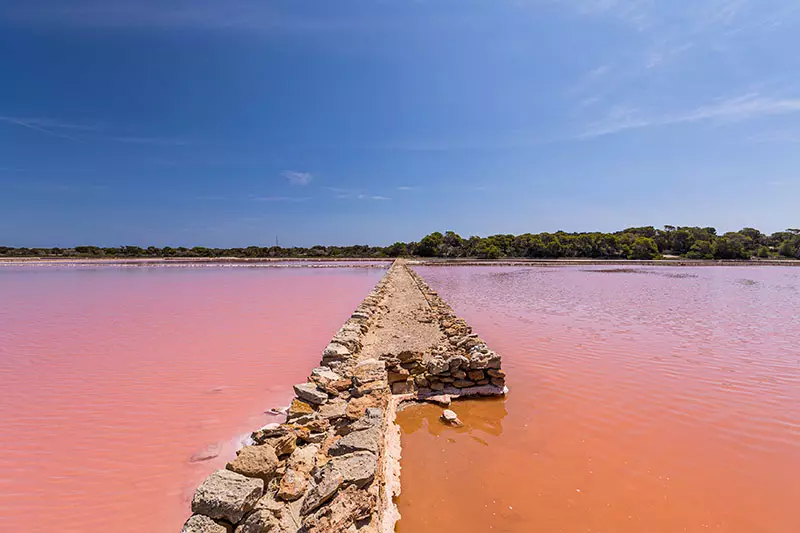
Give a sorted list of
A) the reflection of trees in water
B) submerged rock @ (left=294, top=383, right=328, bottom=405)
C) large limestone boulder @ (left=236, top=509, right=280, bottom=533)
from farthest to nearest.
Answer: the reflection of trees in water → submerged rock @ (left=294, top=383, right=328, bottom=405) → large limestone boulder @ (left=236, top=509, right=280, bottom=533)

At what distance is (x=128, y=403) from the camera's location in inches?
200

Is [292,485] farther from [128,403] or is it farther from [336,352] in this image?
[128,403]

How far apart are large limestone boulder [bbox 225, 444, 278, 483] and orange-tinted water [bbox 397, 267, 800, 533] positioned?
3.66 ft

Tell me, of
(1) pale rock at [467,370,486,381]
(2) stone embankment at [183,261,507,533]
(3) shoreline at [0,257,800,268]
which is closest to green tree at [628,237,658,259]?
(3) shoreline at [0,257,800,268]

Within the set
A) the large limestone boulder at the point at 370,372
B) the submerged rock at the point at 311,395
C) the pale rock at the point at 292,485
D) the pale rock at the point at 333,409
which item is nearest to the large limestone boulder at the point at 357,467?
the pale rock at the point at 292,485

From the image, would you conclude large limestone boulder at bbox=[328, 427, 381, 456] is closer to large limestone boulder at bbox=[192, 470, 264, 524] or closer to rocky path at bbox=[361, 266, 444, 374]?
large limestone boulder at bbox=[192, 470, 264, 524]

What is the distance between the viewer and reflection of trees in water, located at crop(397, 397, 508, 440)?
4328 mm

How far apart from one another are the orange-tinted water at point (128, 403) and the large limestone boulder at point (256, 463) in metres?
0.86

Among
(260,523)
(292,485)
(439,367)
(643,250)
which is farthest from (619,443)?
A: (643,250)

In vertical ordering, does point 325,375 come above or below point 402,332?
above

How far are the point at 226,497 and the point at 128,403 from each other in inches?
150

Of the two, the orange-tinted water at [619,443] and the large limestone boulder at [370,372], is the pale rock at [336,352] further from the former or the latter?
the orange-tinted water at [619,443]

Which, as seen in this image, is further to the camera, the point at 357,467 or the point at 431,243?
the point at 431,243

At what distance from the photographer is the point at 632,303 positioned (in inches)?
537
